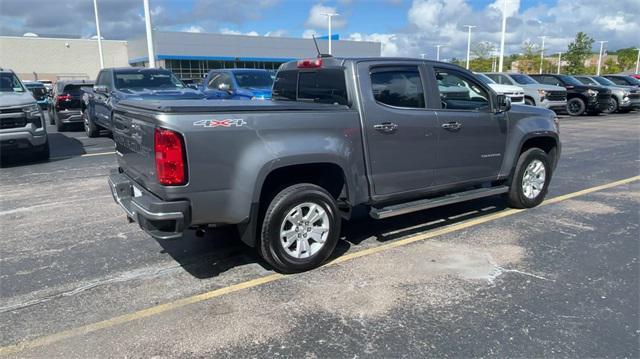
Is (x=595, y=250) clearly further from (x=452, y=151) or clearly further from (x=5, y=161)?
Answer: (x=5, y=161)

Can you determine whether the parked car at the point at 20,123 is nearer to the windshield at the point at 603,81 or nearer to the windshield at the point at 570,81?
the windshield at the point at 570,81

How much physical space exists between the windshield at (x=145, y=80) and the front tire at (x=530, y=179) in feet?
28.9

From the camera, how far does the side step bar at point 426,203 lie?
4.65 meters

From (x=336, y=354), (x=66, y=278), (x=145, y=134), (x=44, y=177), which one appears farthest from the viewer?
(x=44, y=177)

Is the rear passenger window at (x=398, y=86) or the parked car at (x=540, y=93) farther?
the parked car at (x=540, y=93)

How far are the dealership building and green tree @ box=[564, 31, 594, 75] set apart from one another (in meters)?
29.5

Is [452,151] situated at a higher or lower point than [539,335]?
higher

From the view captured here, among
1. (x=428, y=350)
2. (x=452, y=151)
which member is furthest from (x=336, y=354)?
(x=452, y=151)

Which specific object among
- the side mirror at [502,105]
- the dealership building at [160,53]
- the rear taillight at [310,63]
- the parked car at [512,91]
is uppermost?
the dealership building at [160,53]

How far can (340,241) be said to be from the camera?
16.9 feet

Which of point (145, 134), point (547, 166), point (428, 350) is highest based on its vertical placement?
point (145, 134)

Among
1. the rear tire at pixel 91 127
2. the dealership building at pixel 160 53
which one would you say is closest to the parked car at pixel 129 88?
the rear tire at pixel 91 127

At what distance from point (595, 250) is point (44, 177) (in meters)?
8.26

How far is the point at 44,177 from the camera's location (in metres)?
8.30
